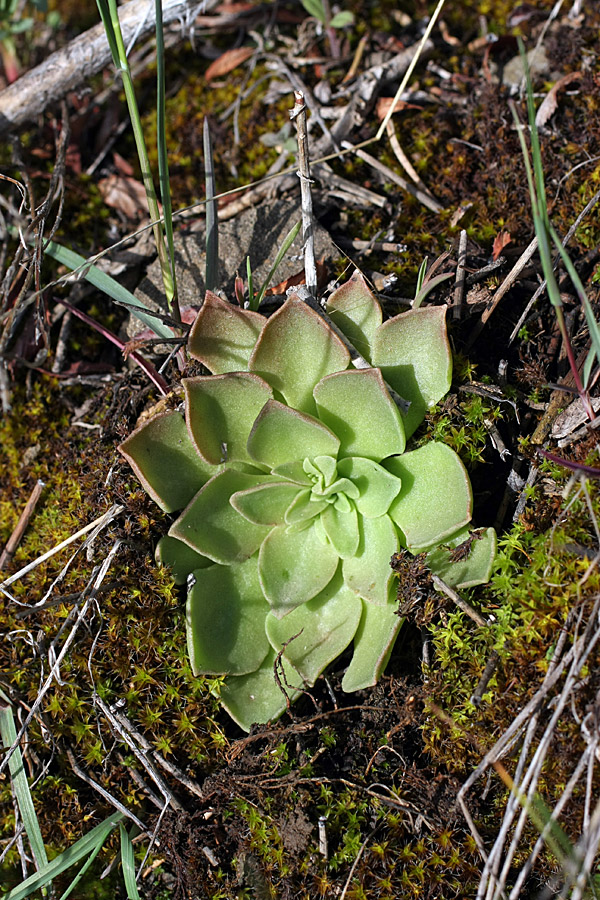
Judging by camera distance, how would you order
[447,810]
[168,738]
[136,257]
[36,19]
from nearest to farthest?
[447,810]
[168,738]
[136,257]
[36,19]

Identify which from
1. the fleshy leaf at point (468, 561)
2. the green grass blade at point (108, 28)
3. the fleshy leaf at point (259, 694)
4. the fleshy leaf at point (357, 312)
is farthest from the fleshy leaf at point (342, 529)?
the green grass blade at point (108, 28)

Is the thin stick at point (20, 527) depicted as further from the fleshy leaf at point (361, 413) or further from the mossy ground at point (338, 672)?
the fleshy leaf at point (361, 413)

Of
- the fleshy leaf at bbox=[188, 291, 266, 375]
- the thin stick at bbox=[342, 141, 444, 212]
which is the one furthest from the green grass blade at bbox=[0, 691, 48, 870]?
the thin stick at bbox=[342, 141, 444, 212]

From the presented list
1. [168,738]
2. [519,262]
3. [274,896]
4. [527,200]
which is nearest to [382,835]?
[274,896]

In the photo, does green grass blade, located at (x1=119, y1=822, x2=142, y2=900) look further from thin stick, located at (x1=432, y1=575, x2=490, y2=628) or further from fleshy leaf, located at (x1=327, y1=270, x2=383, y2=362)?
fleshy leaf, located at (x1=327, y1=270, x2=383, y2=362)

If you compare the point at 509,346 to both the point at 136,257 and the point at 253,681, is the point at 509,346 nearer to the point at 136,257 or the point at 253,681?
the point at 253,681

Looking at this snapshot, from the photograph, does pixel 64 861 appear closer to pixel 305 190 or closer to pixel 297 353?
pixel 297 353
